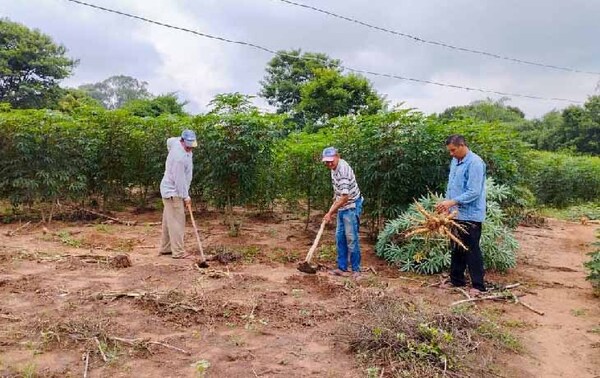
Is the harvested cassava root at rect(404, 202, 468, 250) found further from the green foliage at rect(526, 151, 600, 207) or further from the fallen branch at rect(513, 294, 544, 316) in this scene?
the green foliage at rect(526, 151, 600, 207)

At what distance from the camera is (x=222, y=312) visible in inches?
184

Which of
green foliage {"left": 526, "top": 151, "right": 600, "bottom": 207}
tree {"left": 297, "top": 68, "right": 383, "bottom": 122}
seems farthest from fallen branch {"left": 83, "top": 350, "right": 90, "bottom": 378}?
green foliage {"left": 526, "top": 151, "right": 600, "bottom": 207}

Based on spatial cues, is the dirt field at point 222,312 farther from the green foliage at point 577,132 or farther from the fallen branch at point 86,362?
the green foliage at point 577,132

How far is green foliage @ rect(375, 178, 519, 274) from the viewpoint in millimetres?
6520

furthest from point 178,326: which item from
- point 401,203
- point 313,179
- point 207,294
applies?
point 313,179

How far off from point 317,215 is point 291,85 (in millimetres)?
15466

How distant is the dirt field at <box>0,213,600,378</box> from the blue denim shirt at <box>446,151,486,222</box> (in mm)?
938

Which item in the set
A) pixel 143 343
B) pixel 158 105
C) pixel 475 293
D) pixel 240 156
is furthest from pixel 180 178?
pixel 158 105

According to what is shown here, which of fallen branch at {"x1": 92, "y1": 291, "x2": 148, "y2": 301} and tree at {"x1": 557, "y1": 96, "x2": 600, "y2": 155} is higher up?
tree at {"x1": 557, "y1": 96, "x2": 600, "y2": 155}

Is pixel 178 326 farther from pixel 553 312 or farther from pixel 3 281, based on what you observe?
pixel 553 312

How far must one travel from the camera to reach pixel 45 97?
22.6 m

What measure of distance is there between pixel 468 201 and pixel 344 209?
156 cm

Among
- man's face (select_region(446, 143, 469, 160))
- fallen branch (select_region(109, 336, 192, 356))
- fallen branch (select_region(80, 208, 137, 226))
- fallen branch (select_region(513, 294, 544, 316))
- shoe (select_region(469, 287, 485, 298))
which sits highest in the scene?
man's face (select_region(446, 143, 469, 160))

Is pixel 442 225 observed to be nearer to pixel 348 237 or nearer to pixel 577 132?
pixel 348 237
